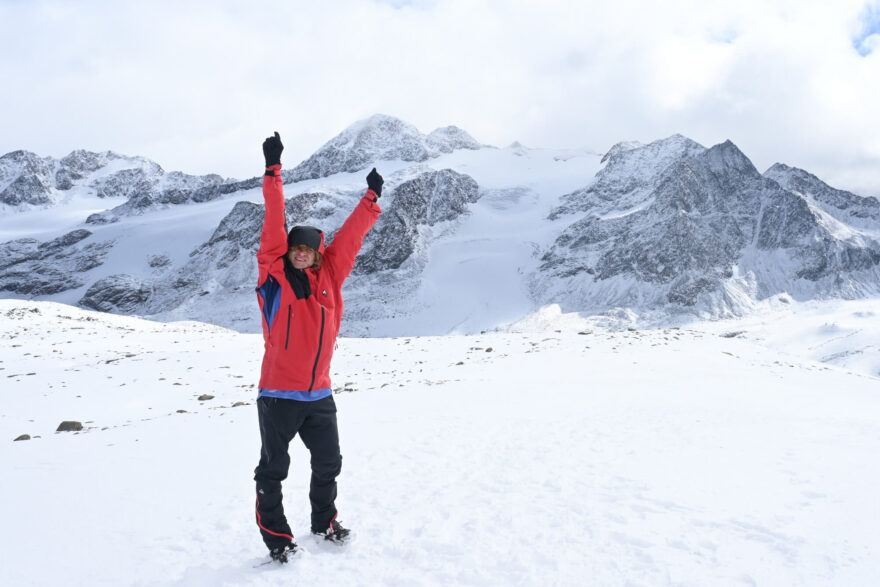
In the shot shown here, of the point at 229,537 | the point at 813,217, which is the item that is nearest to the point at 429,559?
the point at 229,537

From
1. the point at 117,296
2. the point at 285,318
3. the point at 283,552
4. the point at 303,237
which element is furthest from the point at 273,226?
the point at 117,296

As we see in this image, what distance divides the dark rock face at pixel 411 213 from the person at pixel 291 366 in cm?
12149

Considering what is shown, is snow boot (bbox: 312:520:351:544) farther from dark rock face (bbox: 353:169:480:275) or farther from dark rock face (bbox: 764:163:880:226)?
dark rock face (bbox: 764:163:880:226)

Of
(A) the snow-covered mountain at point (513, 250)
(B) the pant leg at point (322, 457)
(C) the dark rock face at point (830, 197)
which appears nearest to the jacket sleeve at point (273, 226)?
(B) the pant leg at point (322, 457)

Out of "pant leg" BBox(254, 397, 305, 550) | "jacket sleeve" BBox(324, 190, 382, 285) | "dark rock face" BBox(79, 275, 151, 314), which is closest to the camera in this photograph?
"pant leg" BBox(254, 397, 305, 550)

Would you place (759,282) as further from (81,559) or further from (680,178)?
(81,559)

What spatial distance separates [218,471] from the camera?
295 inches

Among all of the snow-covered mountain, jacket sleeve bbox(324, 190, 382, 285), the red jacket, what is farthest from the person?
the snow-covered mountain

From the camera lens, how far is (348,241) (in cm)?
516

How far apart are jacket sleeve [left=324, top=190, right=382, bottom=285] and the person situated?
15cm

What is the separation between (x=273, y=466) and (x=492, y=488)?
3043mm

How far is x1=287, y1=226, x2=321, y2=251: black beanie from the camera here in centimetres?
477

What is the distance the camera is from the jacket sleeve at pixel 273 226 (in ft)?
15.3

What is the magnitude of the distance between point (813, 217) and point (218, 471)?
172238 millimetres
